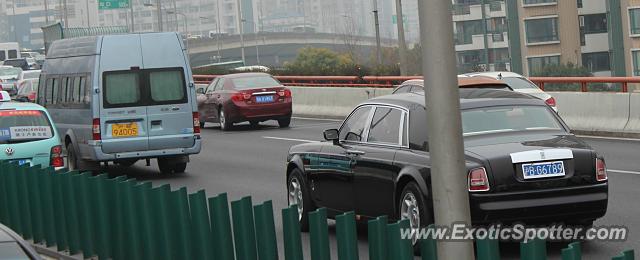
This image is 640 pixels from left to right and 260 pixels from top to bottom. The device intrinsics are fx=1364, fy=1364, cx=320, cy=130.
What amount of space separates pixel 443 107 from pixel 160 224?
425 cm

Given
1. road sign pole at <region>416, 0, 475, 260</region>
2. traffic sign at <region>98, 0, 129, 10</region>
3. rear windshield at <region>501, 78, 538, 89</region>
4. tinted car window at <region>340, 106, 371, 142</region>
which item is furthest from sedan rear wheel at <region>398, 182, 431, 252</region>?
traffic sign at <region>98, 0, 129, 10</region>

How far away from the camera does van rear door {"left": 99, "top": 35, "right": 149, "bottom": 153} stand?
69.8ft

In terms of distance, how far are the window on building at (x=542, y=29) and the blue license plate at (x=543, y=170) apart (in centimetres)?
8732

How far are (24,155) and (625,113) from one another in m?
11.7

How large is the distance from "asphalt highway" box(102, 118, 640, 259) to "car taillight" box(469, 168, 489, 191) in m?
0.81

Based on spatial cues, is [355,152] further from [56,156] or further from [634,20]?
[634,20]

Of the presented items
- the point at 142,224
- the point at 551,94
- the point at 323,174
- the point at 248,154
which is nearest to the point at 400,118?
the point at 323,174

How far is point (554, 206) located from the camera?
11094 millimetres

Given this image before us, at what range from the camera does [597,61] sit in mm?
99062

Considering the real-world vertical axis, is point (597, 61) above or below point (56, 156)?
above

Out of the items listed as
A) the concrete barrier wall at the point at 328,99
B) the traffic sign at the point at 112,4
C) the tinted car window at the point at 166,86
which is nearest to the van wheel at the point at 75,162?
the tinted car window at the point at 166,86

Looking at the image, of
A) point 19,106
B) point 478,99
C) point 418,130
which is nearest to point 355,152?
point 418,130

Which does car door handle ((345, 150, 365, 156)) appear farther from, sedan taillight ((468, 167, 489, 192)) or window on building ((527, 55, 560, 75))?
window on building ((527, 55, 560, 75))

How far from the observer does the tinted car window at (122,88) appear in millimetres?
21328
